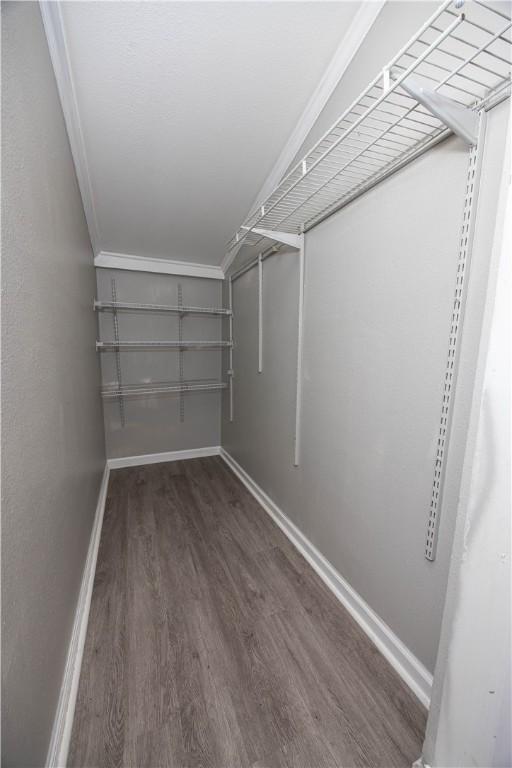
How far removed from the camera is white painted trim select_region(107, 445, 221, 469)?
2941 millimetres

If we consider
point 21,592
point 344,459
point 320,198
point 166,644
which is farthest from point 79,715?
point 320,198

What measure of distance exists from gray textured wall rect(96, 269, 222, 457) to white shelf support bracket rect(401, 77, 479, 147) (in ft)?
8.45

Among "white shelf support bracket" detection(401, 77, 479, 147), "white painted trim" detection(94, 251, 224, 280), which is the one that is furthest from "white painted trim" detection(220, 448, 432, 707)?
"white painted trim" detection(94, 251, 224, 280)

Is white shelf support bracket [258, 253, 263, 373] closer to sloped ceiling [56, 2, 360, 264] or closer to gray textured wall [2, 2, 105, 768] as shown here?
sloped ceiling [56, 2, 360, 264]

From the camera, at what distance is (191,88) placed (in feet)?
3.81

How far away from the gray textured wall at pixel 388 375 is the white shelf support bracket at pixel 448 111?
0.06 meters

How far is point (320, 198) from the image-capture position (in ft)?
4.32

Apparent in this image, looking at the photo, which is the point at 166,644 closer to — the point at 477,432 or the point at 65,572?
the point at 65,572

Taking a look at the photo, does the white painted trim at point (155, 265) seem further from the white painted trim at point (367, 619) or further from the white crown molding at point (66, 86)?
the white painted trim at point (367, 619)

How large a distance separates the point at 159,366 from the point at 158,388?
24cm

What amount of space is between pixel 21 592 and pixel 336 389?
1297 millimetres

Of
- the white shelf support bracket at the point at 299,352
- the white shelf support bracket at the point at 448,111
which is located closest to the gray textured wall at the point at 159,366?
the white shelf support bracket at the point at 299,352

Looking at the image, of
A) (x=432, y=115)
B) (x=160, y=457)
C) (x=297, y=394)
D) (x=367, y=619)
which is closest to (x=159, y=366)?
(x=160, y=457)

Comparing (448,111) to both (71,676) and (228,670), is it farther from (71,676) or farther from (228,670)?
(71,676)
